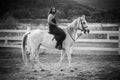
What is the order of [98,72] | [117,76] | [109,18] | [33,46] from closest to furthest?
[117,76], [98,72], [33,46], [109,18]

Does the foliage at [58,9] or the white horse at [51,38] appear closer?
the white horse at [51,38]

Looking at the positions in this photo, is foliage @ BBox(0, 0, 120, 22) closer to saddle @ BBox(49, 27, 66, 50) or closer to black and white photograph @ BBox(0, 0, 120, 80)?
black and white photograph @ BBox(0, 0, 120, 80)

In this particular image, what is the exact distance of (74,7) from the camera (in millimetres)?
8586

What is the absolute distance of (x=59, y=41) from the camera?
466cm

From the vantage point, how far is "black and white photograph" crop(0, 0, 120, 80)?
454 cm

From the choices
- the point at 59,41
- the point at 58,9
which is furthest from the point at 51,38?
the point at 58,9

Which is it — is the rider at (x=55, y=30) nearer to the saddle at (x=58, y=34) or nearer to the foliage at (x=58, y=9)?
the saddle at (x=58, y=34)

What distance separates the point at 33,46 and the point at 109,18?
5.00 metres

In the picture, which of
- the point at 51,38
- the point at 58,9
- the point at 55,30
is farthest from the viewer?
the point at 58,9

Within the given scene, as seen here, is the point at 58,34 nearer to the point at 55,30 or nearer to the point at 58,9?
the point at 55,30

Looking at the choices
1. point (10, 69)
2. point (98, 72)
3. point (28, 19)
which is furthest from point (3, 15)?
point (98, 72)

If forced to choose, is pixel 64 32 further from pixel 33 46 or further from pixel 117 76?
pixel 117 76

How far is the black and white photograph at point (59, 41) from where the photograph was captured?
14.9ft

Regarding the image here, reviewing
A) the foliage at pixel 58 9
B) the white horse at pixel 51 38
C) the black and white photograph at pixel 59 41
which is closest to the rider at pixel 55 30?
the black and white photograph at pixel 59 41
